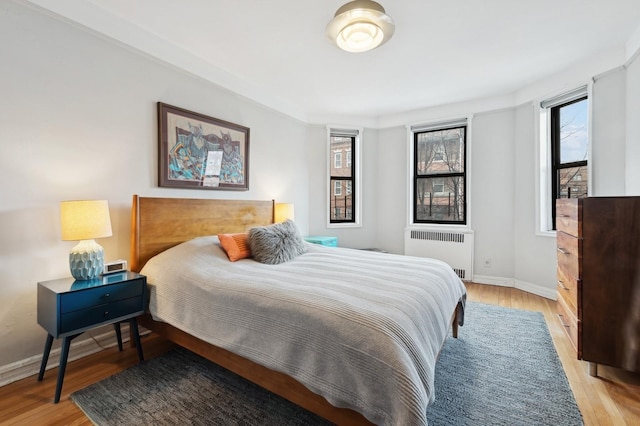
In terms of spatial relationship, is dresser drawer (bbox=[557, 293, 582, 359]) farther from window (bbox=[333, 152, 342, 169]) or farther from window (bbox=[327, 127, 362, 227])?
window (bbox=[333, 152, 342, 169])

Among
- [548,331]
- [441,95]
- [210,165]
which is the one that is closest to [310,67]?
[210,165]

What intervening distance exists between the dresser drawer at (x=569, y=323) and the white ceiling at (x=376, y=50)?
2.25 m

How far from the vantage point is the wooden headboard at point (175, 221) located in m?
2.28

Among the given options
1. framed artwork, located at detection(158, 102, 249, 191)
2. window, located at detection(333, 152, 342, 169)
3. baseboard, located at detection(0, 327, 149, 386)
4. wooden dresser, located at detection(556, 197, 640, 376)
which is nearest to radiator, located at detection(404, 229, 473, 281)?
window, located at detection(333, 152, 342, 169)

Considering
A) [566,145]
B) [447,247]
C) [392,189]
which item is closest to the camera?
[566,145]

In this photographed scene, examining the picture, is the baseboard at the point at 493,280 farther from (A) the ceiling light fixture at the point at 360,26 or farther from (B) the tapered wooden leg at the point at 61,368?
(B) the tapered wooden leg at the point at 61,368

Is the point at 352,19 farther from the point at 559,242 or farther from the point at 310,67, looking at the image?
the point at 559,242

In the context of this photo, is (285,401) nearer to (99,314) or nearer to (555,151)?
(99,314)

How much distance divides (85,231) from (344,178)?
3589 mm

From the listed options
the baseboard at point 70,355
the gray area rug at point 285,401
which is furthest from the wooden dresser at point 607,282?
the baseboard at point 70,355

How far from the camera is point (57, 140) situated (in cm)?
197

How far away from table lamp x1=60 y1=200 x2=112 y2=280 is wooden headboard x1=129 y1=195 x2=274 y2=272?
1.04ft

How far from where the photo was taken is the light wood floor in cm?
151

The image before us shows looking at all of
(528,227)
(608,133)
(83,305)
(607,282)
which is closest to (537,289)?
(528,227)
